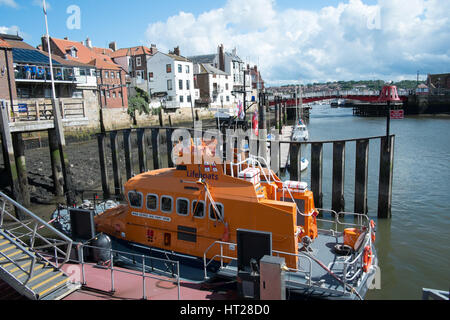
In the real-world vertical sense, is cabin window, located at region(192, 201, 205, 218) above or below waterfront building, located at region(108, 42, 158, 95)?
below

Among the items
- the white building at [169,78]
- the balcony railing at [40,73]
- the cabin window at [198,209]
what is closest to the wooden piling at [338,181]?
the cabin window at [198,209]

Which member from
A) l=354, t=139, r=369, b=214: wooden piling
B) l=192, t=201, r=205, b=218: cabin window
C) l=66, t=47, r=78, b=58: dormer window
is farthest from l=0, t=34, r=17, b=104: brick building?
l=354, t=139, r=369, b=214: wooden piling

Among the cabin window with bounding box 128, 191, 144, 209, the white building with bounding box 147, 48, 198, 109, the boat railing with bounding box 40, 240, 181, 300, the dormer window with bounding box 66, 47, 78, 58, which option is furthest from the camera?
the white building with bounding box 147, 48, 198, 109

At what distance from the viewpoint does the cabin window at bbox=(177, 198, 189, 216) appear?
354 inches

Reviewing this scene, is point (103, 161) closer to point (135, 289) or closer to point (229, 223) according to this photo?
point (229, 223)

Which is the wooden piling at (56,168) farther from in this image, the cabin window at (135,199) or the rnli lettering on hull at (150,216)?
the rnli lettering on hull at (150,216)

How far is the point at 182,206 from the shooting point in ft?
29.8

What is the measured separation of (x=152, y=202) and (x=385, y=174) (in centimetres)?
958

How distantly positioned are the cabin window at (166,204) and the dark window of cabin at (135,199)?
0.78 m

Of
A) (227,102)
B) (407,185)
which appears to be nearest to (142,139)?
(407,185)

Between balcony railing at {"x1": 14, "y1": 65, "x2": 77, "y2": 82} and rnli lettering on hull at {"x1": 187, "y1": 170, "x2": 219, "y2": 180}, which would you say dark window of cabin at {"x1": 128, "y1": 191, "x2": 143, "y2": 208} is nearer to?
rnli lettering on hull at {"x1": 187, "y1": 170, "x2": 219, "y2": 180}

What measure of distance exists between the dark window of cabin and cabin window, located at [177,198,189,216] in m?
1.31
